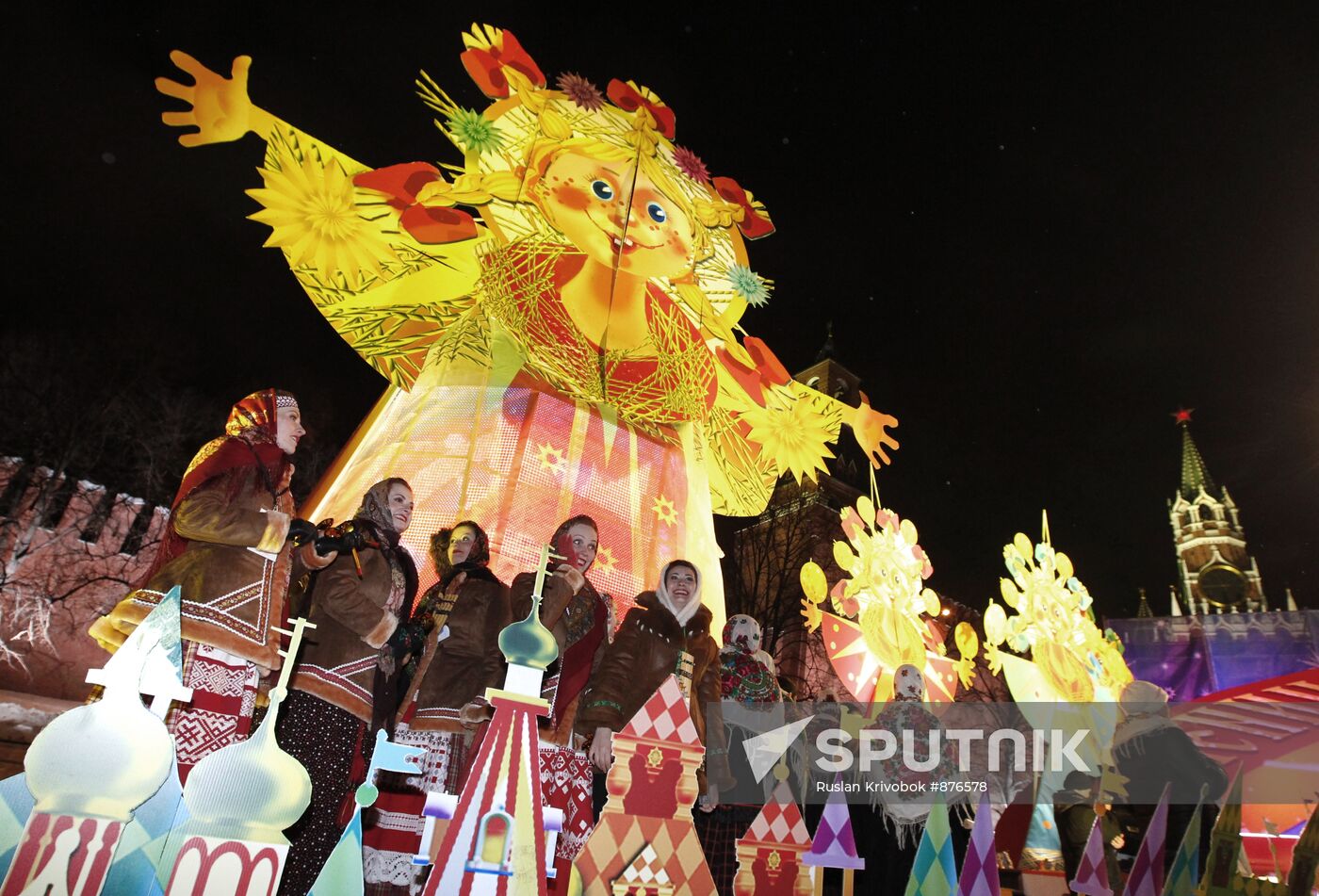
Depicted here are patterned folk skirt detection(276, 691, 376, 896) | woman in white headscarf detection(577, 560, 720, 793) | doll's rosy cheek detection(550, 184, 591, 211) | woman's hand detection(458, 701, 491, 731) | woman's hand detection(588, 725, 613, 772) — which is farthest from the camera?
doll's rosy cheek detection(550, 184, 591, 211)

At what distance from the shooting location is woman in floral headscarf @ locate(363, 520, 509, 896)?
13.2ft

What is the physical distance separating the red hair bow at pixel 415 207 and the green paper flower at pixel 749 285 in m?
2.26

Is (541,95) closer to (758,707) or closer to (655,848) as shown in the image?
(758,707)

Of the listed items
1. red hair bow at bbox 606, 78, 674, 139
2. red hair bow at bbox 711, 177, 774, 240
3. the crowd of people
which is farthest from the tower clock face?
the crowd of people

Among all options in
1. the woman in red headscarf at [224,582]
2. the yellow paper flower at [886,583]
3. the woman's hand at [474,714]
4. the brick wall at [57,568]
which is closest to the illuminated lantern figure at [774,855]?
the woman's hand at [474,714]

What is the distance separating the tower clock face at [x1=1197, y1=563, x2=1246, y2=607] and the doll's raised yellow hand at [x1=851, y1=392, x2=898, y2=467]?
70.6 meters

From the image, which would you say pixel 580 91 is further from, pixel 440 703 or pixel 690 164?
pixel 440 703

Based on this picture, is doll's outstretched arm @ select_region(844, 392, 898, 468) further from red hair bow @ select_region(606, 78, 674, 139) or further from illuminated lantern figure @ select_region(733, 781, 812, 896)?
illuminated lantern figure @ select_region(733, 781, 812, 896)

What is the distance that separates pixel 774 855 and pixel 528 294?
14.3 ft

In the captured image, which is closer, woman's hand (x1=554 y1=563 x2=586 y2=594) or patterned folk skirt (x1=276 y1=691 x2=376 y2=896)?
patterned folk skirt (x1=276 y1=691 x2=376 y2=896)

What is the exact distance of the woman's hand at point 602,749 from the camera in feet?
13.9

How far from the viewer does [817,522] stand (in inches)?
1147


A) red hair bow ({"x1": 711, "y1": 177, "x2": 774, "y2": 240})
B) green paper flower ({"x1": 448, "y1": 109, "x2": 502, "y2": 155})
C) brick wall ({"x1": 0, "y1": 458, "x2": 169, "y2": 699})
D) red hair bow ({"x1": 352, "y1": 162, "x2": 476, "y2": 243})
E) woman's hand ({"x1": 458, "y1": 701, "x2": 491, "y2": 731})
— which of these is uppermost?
red hair bow ({"x1": 711, "y1": 177, "x2": 774, "y2": 240})

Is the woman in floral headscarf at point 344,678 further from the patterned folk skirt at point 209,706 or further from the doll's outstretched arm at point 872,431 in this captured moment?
the doll's outstretched arm at point 872,431
